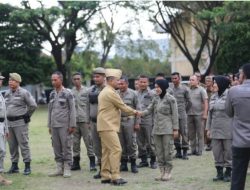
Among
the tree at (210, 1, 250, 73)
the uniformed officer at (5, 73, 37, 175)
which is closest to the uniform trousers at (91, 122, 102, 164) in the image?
the uniformed officer at (5, 73, 37, 175)

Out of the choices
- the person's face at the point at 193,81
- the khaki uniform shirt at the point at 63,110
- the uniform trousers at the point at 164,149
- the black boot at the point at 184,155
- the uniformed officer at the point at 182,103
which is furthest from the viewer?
the person's face at the point at 193,81

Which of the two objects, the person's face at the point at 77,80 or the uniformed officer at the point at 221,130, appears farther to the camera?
the person's face at the point at 77,80

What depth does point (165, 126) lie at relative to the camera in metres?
8.88

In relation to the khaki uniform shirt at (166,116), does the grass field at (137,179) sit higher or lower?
lower

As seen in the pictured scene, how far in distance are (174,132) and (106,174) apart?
143cm

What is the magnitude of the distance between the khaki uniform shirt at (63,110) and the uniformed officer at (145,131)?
1.78 meters

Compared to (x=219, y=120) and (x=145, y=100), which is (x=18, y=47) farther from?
(x=219, y=120)

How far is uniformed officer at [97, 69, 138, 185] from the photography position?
8758 mm

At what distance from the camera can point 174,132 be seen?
8883mm

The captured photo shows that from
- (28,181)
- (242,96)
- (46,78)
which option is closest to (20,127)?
(28,181)

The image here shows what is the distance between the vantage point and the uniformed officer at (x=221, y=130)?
8.64m

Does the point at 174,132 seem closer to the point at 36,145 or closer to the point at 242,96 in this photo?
the point at 242,96

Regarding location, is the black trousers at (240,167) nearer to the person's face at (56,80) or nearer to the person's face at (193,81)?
the person's face at (56,80)

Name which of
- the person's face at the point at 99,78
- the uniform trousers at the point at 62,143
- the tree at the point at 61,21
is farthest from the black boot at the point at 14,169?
the tree at the point at 61,21
